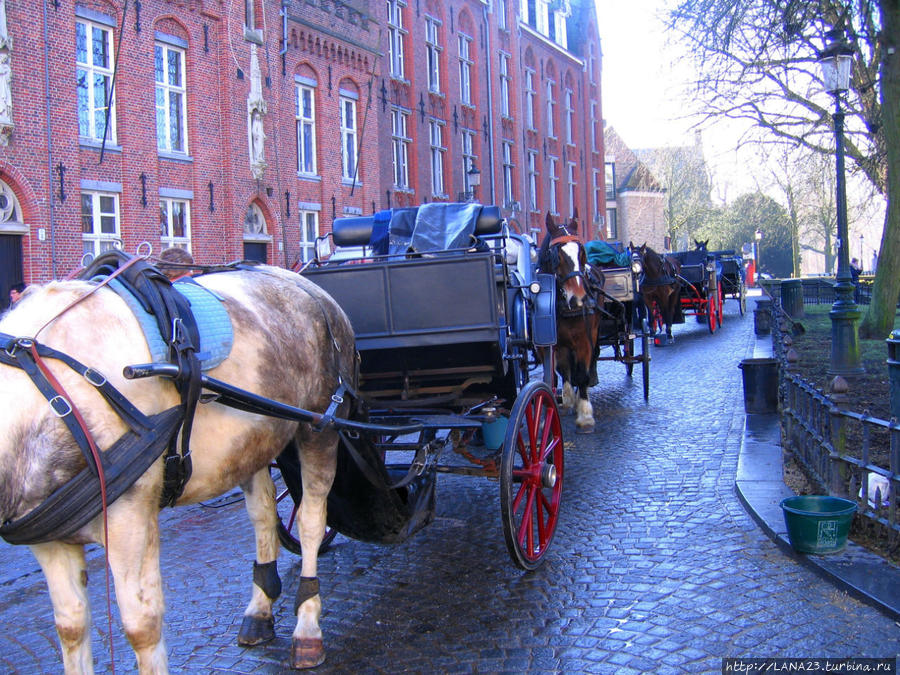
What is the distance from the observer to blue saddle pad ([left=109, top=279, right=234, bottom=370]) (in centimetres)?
286

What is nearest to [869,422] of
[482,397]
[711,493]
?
[711,493]

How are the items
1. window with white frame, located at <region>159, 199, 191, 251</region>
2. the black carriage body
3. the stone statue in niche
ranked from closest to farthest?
the black carriage body → window with white frame, located at <region>159, 199, 191, 251</region> → the stone statue in niche

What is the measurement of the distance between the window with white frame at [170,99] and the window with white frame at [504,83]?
1765 centimetres

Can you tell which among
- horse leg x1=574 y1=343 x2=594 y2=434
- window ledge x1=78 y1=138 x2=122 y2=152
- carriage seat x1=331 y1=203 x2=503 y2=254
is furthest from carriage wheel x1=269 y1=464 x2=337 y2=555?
window ledge x1=78 y1=138 x2=122 y2=152

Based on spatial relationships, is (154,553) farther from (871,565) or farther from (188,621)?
(871,565)

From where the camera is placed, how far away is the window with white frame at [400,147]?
25.7 metres

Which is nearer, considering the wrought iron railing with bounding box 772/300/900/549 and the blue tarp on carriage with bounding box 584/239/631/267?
the wrought iron railing with bounding box 772/300/900/549

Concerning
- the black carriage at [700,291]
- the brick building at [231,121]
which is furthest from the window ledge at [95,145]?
the black carriage at [700,291]

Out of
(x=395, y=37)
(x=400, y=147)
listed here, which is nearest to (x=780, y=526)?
(x=400, y=147)

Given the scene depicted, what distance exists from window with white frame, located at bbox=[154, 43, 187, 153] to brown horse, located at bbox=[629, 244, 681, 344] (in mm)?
10330

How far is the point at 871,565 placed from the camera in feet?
14.2

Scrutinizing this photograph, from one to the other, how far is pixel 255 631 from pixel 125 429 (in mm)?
1584

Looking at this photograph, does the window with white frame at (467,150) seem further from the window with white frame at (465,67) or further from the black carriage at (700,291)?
the black carriage at (700,291)

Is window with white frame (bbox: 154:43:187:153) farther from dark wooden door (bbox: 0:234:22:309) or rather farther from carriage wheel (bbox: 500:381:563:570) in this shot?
carriage wheel (bbox: 500:381:563:570)
